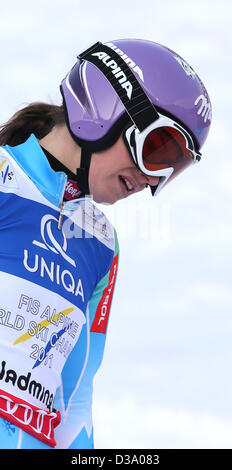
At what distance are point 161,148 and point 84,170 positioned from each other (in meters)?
0.42

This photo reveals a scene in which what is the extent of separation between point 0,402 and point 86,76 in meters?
1.71

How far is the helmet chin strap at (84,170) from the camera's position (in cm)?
388

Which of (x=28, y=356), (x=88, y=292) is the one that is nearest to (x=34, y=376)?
(x=28, y=356)

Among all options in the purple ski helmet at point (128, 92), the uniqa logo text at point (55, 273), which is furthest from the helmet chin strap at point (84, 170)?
the uniqa logo text at point (55, 273)

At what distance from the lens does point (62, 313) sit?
3.73 meters

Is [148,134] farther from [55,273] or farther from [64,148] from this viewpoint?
[55,273]

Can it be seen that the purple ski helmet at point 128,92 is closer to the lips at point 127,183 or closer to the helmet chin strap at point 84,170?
the helmet chin strap at point 84,170

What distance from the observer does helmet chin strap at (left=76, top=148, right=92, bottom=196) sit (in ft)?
12.7

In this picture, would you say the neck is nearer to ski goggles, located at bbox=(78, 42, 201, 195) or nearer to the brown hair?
the brown hair

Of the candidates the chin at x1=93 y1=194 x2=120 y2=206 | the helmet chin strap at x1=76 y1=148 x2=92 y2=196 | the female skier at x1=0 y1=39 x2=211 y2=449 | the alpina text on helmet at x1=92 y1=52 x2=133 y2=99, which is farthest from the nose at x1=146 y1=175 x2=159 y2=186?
the alpina text on helmet at x1=92 y1=52 x2=133 y2=99
